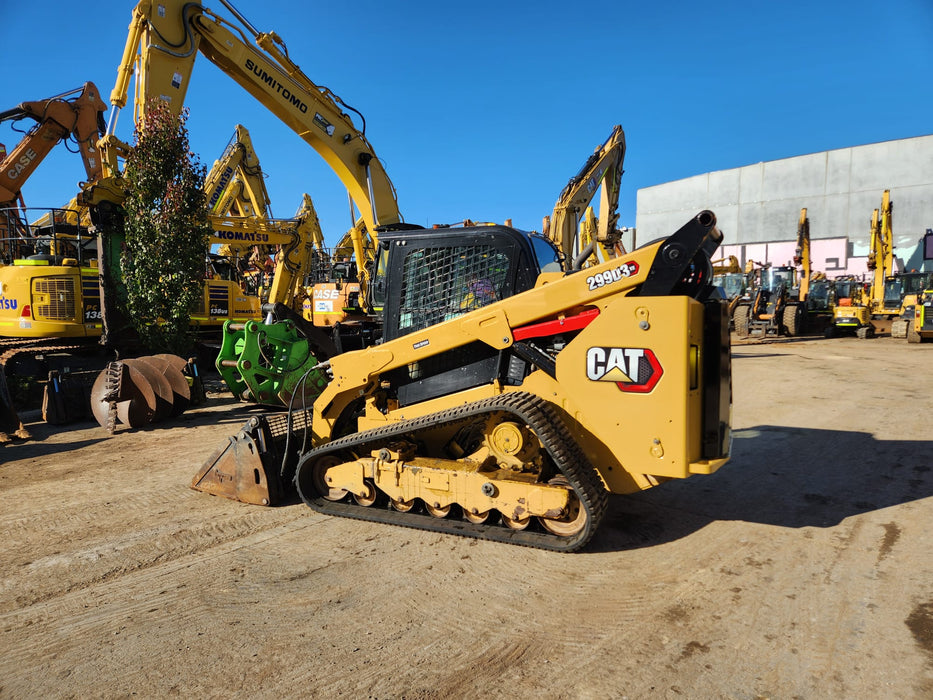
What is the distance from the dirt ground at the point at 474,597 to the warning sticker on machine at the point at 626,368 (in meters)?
1.00

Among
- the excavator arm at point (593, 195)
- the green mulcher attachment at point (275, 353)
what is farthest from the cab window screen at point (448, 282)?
the excavator arm at point (593, 195)

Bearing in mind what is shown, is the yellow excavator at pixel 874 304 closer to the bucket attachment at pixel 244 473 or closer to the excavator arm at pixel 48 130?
the bucket attachment at pixel 244 473

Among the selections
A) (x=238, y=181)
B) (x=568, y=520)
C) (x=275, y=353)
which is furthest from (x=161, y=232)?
(x=238, y=181)

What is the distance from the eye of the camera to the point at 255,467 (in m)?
3.98

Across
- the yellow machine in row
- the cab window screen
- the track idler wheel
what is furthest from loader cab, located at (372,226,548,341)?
the yellow machine in row

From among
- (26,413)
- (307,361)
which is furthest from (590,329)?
(26,413)

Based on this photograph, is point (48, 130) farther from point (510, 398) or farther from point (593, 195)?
point (510, 398)

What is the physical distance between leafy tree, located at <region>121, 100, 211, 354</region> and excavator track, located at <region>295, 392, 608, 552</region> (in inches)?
244

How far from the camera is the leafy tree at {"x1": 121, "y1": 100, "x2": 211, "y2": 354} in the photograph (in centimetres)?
855

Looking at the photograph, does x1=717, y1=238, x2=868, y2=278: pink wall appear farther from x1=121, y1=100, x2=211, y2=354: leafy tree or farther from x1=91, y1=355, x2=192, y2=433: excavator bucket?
x1=91, y1=355, x2=192, y2=433: excavator bucket

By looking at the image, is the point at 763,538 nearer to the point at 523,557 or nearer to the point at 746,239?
the point at 523,557

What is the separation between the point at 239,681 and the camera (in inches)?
84.7

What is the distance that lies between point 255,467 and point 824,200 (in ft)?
134

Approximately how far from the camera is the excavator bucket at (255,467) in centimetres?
396
